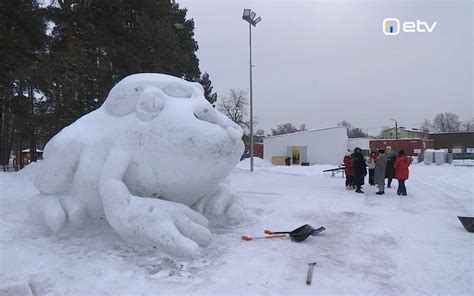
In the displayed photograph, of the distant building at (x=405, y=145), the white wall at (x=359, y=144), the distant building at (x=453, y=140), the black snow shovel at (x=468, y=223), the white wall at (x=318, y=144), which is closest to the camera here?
the black snow shovel at (x=468, y=223)

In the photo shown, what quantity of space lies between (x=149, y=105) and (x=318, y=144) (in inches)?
1294

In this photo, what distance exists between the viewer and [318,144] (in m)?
37.5

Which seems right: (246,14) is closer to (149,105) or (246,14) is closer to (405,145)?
(149,105)

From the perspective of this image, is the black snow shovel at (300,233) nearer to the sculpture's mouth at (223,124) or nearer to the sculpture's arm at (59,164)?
the sculpture's mouth at (223,124)

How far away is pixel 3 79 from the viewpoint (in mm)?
16281

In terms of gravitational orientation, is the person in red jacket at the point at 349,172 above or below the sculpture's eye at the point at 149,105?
below

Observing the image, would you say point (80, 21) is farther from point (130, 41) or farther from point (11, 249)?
point (11, 249)

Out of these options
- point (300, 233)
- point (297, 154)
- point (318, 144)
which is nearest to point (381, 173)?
point (300, 233)

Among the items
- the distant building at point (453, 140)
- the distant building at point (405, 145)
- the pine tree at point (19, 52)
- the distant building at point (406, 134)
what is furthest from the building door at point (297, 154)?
the distant building at point (406, 134)

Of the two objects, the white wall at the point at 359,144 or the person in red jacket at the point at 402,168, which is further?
the white wall at the point at 359,144

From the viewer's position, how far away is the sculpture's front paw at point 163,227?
17.3 feet

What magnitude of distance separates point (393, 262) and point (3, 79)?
16.7 metres

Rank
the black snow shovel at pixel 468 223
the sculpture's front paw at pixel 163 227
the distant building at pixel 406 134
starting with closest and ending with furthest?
the sculpture's front paw at pixel 163 227 → the black snow shovel at pixel 468 223 → the distant building at pixel 406 134

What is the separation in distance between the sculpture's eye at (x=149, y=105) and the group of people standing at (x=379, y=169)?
28.3ft
